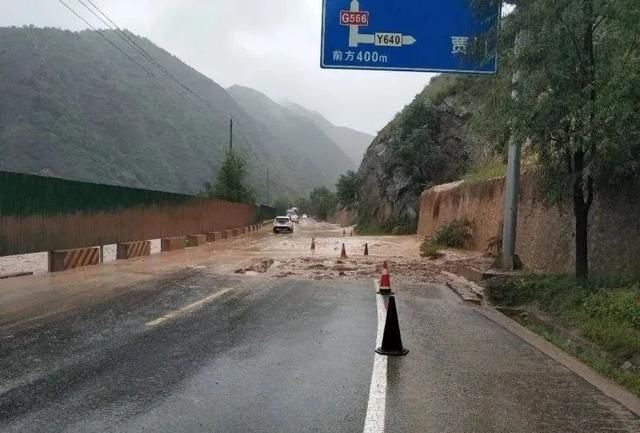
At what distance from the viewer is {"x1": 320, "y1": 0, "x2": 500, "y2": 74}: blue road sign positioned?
14.8 metres

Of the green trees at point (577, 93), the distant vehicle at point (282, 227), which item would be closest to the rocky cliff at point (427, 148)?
the distant vehicle at point (282, 227)

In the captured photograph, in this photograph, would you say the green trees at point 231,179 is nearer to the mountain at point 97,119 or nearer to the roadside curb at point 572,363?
the mountain at point 97,119

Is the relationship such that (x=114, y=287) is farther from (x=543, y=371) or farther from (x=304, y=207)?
(x=304, y=207)

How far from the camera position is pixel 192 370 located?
6.36 meters

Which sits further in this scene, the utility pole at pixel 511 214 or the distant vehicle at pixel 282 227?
the distant vehicle at pixel 282 227

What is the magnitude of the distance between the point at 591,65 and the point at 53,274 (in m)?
13.0

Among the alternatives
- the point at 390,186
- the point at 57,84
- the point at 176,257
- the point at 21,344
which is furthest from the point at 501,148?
the point at 57,84

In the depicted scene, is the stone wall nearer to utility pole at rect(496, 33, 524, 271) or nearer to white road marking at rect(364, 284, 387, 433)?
utility pole at rect(496, 33, 524, 271)

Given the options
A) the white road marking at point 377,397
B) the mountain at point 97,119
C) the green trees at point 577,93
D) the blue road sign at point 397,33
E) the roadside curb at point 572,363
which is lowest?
the roadside curb at point 572,363

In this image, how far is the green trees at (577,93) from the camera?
9000 mm

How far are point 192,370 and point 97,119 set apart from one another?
356ft

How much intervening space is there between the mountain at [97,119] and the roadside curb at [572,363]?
59601mm

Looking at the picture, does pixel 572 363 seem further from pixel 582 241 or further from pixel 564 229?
pixel 564 229

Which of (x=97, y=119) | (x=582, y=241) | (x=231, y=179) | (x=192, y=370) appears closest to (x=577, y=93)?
(x=582, y=241)
